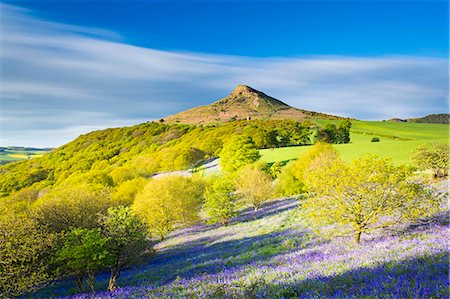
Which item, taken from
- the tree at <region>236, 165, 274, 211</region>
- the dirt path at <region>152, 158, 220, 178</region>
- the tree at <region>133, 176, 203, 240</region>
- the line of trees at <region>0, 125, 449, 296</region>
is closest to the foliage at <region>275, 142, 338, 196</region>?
the tree at <region>236, 165, 274, 211</region>

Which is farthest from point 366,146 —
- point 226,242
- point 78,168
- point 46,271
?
point 78,168

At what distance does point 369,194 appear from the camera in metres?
17.1

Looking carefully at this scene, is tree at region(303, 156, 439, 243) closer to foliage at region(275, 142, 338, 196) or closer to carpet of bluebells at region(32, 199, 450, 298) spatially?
carpet of bluebells at region(32, 199, 450, 298)

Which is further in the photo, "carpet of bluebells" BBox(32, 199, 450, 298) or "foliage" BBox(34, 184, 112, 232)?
"foliage" BBox(34, 184, 112, 232)

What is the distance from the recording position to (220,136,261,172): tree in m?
81.9

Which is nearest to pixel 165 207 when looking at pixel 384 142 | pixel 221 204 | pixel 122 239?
pixel 221 204

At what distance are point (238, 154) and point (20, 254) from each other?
64661 mm

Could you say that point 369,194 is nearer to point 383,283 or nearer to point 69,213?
point 383,283

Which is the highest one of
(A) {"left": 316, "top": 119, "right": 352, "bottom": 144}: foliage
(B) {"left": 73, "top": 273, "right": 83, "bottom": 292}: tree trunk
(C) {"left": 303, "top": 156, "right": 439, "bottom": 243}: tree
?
(A) {"left": 316, "top": 119, "right": 352, "bottom": 144}: foliage

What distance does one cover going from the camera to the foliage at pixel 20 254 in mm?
19344

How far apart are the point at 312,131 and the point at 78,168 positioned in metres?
115

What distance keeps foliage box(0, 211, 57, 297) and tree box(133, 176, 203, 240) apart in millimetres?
18060

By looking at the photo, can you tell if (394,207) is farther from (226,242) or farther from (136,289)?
(226,242)

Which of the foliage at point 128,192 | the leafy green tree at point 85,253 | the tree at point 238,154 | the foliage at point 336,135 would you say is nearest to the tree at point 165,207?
the foliage at point 128,192
